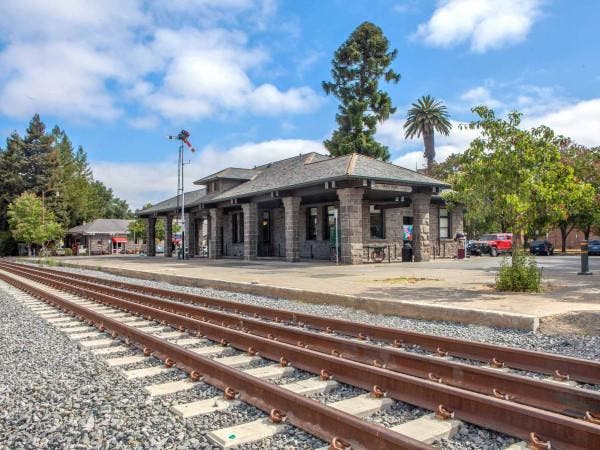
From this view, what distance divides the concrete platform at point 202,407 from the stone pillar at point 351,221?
17558mm

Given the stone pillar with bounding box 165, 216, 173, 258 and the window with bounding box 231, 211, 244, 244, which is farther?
the stone pillar with bounding box 165, 216, 173, 258

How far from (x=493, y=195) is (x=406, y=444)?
32.9 ft

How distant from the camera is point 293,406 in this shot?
378 cm

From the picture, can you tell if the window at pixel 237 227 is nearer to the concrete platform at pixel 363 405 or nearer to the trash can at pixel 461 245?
the trash can at pixel 461 245

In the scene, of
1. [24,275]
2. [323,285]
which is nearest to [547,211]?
[323,285]

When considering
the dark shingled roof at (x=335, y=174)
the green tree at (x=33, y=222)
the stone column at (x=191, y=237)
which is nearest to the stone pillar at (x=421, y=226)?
the dark shingled roof at (x=335, y=174)

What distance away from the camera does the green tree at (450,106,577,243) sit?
10977mm

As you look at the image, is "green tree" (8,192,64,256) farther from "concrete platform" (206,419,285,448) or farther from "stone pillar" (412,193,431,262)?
"concrete platform" (206,419,285,448)

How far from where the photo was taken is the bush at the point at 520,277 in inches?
436

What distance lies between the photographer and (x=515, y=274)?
36.7ft

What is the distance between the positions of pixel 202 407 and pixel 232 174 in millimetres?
31956

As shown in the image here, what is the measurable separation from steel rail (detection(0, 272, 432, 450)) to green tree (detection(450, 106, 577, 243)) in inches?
315

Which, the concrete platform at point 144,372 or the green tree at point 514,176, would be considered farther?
the green tree at point 514,176

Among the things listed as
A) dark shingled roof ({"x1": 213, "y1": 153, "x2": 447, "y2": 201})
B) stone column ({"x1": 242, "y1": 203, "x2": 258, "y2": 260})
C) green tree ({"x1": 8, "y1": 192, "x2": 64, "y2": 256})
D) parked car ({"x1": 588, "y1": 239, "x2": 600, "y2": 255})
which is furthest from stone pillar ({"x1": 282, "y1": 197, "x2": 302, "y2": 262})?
green tree ({"x1": 8, "y1": 192, "x2": 64, "y2": 256})
